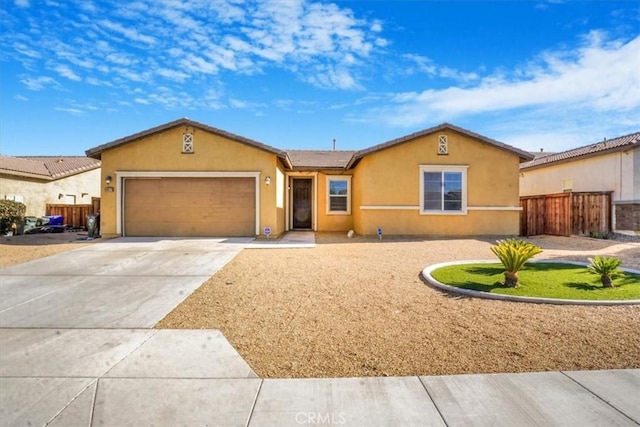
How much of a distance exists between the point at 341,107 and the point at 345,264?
36.2 ft

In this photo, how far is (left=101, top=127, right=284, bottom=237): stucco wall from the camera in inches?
544

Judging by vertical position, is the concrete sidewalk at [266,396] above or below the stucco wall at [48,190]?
below

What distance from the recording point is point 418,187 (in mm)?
14539

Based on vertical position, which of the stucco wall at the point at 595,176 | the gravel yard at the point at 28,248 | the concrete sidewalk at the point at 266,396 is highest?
the stucco wall at the point at 595,176

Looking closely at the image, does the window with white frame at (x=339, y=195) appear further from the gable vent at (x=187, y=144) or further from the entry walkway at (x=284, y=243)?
the gable vent at (x=187, y=144)

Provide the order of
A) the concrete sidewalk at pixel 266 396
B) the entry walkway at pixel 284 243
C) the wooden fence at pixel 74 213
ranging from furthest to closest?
the wooden fence at pixel 74 213 → the entry walkway at pixel 284 243 → the concrete sidewalk at pixel 266 396

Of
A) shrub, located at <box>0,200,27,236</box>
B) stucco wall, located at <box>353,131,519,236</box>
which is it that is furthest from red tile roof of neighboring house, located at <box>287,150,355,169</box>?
shrub, located at <box>0,200,27,236</box>

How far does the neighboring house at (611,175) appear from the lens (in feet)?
48.1

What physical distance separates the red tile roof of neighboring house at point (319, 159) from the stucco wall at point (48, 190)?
14.5m

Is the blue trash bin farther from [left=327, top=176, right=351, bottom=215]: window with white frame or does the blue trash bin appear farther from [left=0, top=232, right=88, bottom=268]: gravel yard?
[left=327, top=176, right=351, bottom=215]: window with white frame

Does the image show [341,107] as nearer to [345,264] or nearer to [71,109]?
[345,264]

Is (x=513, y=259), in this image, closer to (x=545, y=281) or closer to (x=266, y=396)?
(x=545, y=281)

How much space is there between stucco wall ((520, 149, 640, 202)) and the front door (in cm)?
1354

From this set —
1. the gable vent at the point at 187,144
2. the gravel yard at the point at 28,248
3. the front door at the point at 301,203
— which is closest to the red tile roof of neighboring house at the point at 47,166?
the gravel yard at the point at 28,248
